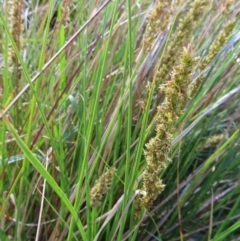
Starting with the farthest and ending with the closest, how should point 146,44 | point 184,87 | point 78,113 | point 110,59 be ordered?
point 110,59 < point 78,113 < point 146,44 < point 184,87

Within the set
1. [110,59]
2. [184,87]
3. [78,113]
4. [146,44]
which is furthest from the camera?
[110,59]

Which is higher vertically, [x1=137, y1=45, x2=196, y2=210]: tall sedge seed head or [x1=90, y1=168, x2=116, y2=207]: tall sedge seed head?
[x1=137, y1=45, x2=196, y2=210]: tall sedge seed head

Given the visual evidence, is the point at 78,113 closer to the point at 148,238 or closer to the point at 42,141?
the point at 42,141

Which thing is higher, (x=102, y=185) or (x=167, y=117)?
(x=167, y=117)

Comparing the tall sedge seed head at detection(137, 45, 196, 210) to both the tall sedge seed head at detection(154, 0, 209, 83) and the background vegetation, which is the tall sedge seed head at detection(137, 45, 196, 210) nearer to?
the background vegetation

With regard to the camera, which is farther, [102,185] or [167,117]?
[102,185]

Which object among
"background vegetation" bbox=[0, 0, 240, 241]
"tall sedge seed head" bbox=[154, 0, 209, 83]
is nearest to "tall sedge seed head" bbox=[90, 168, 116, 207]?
"background vegetation" bbox=[0, 0, 240, 241]

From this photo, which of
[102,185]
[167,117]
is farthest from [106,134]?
[167,117]

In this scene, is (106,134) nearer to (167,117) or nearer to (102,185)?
(102,185)

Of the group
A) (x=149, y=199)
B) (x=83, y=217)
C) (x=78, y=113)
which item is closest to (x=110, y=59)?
(x=78, y=113)
